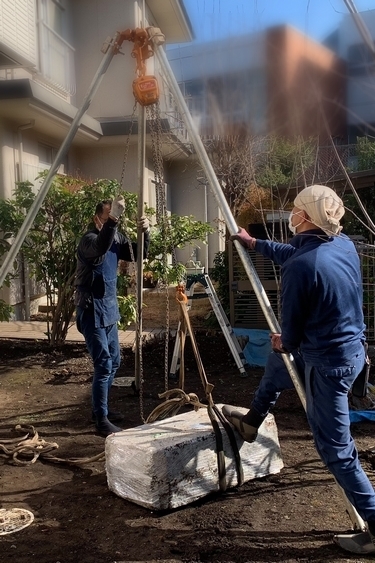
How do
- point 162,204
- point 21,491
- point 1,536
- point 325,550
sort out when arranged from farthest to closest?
point 162,204
point 21,491
point 1,536
point 325,550

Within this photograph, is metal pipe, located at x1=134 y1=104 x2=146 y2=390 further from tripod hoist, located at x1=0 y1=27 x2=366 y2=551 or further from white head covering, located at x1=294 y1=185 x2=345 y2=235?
white head covering, located at x1=294 y1=185 x2=345 y2=235

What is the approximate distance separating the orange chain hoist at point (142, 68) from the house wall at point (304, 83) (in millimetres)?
2591

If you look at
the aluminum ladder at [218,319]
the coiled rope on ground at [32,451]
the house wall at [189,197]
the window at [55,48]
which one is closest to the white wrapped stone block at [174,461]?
the coiled rope on ground at [32,451]

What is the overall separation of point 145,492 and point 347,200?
736 centimetres

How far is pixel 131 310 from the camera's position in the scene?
25.1 ft

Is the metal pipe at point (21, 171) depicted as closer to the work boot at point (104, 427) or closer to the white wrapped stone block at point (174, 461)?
the work boot at point (104, 427)

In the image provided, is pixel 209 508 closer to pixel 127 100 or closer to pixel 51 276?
pixel 51 276

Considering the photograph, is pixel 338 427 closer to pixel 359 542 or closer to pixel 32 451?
pixel 359 542

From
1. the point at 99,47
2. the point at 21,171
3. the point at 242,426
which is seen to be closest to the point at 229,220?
the point at 242,426

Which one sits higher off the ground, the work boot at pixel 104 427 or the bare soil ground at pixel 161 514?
the work boot at pixel 104 427

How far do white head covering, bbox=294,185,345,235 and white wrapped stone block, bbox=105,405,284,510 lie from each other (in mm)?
1424

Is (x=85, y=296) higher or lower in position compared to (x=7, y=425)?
higher

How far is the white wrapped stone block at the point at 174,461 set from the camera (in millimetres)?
3398

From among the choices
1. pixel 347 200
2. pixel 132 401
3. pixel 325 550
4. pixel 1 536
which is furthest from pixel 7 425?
pixel 347 200
